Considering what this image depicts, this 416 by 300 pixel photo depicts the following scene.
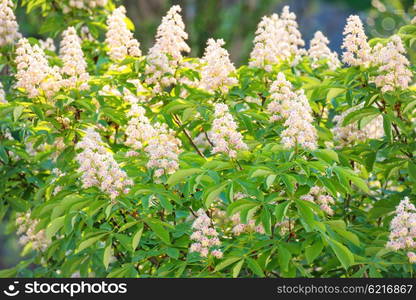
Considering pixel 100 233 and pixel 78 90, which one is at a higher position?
pixel 78 90

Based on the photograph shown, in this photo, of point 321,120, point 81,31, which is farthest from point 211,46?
point 81,31

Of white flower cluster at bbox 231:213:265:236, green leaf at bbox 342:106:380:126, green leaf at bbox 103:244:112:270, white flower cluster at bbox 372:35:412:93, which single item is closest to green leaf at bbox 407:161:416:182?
A: green leaf at bbox 342:106:380:126

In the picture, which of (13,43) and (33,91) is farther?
(13,43)

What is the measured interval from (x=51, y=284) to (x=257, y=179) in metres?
1.66

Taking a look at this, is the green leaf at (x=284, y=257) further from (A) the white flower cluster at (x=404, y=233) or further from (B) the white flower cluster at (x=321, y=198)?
(A) the white flower cluster at (x=404, y=233)

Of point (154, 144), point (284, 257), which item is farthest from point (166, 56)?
point (284, 257)

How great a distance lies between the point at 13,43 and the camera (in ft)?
17.1

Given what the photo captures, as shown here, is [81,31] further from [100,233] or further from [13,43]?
[100,233]

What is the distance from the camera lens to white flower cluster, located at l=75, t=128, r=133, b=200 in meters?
3.61

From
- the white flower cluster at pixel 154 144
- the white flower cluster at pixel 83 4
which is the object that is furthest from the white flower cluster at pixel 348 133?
the white flower cluster at pixel 83 4

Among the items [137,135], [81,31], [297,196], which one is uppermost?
[81,31]

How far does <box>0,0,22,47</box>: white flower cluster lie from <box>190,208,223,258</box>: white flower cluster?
241 cm

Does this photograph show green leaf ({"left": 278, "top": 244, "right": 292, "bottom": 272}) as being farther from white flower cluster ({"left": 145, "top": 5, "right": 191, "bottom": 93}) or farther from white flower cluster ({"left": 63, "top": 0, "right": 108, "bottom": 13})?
white flower cluster ({"left": 63, "top": 0, "right": 108, "bottom": 13})

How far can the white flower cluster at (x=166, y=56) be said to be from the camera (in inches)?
179
